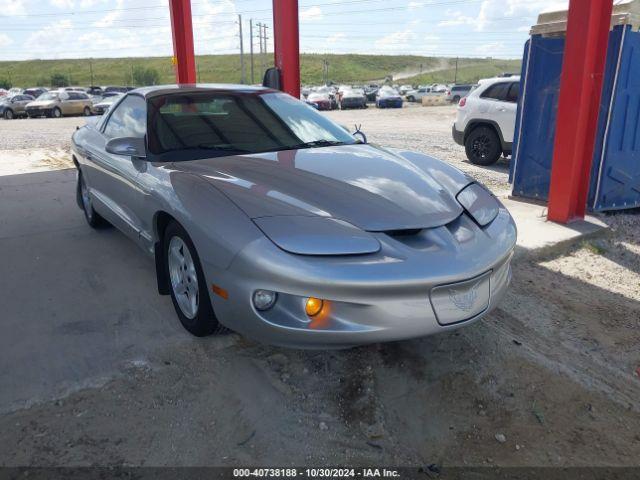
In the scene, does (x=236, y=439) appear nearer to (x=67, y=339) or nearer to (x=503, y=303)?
(x=67, y=339)

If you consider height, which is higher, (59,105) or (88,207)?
(88,207)

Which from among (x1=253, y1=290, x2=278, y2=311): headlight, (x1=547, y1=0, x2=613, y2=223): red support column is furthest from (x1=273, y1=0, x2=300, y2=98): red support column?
(x1=253, y1=290, x2=278, y2=311): headlight

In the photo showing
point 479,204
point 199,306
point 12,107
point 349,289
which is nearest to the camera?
point 349,289

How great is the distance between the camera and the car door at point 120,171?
12.1ft

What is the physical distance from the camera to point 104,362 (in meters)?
2.88

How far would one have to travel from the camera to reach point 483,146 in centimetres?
988

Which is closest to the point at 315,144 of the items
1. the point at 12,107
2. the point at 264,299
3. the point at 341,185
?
the point at 341,185

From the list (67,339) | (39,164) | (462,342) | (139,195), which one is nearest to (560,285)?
(462,342)

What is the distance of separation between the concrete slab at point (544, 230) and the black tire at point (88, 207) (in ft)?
12.9

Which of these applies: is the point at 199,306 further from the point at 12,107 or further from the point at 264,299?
the point at 12,107

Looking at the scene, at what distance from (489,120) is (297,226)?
805 centimetres

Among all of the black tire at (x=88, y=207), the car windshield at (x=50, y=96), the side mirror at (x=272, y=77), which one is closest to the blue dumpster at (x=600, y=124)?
the side mirror at (x=272, y=77)

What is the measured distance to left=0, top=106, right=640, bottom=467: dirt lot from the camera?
227 cm

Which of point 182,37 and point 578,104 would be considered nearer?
point 578,104
